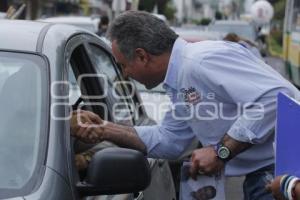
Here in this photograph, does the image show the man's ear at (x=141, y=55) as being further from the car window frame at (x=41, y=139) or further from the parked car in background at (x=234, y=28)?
the parked car in background at (x=234, y=28)

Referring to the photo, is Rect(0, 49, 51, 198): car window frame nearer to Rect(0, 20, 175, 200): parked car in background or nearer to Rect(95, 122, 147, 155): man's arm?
Rect(0, 20, 175, 200): parked car in background

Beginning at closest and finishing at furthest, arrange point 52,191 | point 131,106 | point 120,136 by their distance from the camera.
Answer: point 52,191 → point 120,136 → point 131,106

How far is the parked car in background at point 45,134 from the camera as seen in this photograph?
2678 millimetres

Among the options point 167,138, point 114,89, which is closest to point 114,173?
point 167,138

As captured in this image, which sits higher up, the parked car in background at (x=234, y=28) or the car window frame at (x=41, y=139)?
the car window frame at (x=41, y=139)

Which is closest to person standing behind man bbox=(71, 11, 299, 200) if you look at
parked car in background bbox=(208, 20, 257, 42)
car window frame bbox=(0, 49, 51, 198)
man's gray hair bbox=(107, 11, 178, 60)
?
man's gray hair bbox=(107, 11, 178, 60)

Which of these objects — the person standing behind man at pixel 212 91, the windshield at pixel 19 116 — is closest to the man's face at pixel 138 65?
the person standing behind man at pixel 212 91

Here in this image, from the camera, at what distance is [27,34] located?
3.19 meters

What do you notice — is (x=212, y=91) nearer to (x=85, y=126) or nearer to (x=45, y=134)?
(x=85, y=126)

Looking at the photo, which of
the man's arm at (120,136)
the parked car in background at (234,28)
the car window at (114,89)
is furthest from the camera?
the parked car in background at (234,28)

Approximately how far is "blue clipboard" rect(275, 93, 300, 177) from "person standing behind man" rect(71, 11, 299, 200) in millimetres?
241

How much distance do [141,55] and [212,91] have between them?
0.36 metres

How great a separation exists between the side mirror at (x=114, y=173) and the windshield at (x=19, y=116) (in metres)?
0.23

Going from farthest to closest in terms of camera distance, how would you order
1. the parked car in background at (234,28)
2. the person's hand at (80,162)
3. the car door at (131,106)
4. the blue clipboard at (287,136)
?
the parked car in background at (234,28)
the car door at (131,106)
the person's hand at (80,162)
the blue clipboard at (287,136)
